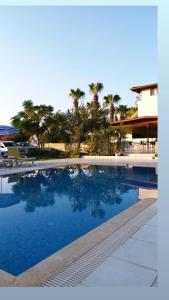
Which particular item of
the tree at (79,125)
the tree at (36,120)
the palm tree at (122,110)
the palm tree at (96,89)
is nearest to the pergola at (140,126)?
the tree at (79,125)

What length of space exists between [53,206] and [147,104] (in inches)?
779

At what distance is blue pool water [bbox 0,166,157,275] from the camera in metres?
4.99

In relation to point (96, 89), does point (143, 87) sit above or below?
below

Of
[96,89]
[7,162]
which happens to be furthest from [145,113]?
[7,162]

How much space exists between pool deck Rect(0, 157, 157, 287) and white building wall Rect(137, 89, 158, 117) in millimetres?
21394

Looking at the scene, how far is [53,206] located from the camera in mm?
8164

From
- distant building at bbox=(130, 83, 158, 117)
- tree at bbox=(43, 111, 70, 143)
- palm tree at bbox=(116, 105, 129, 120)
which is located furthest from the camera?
palm tree at bbox=(116, 105, 129, 120)

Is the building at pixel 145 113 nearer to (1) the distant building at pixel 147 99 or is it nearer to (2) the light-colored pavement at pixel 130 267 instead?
(1) the distant building at pixel 147 99

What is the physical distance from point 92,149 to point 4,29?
588 inches

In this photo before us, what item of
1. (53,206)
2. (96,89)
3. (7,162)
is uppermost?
(96,89)

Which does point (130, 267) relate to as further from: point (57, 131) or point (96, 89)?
point (96, 89)

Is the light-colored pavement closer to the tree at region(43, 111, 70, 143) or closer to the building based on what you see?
the building

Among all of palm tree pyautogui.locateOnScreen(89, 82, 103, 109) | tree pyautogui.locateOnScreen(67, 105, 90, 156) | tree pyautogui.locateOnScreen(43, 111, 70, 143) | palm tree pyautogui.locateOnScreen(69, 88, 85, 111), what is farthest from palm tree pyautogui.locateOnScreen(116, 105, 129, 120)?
tree pyautogui.locateOnScreen(67, 105, 90, 156)

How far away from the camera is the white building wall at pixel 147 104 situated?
82.4 ft
